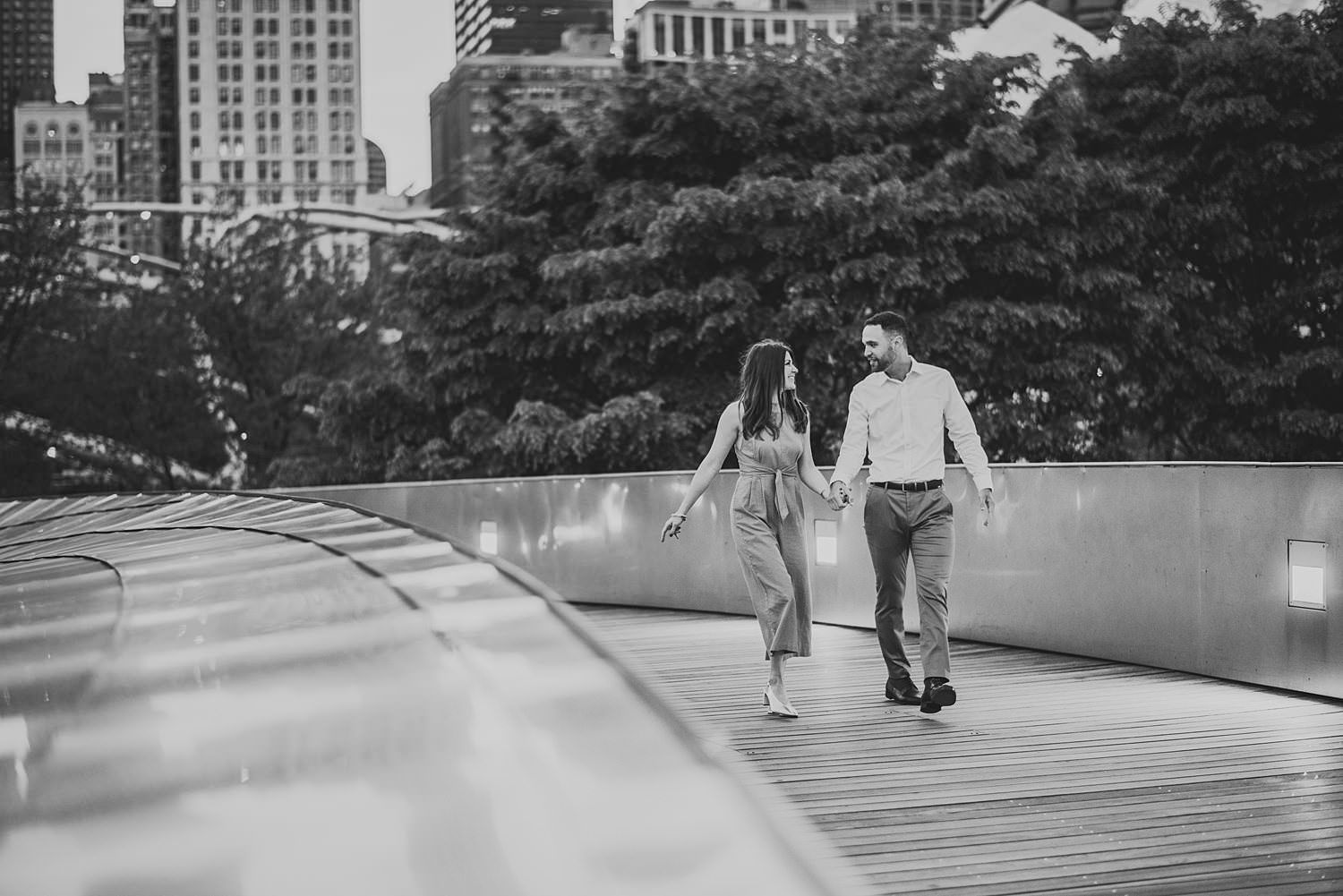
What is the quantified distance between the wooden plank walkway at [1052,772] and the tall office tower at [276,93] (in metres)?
167

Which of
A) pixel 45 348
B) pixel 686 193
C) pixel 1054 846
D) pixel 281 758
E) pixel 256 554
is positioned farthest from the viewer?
pixel 45 348

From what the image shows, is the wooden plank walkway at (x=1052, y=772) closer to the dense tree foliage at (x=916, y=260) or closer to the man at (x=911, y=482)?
the man at (x=911, y=482)

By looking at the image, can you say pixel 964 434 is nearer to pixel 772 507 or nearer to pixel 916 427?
pixel 916 427

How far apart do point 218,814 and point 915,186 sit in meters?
20.0

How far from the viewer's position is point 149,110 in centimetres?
18925

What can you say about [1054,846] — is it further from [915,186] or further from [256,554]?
[915,186]

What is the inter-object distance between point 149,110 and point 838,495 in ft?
658

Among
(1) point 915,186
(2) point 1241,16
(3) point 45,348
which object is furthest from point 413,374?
(3) point 45,348

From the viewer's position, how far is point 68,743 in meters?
2.65

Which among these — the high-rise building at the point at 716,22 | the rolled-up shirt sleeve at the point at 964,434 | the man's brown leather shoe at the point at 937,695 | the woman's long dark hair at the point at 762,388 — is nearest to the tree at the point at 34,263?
the woman's long dark hair at the point at 762,388

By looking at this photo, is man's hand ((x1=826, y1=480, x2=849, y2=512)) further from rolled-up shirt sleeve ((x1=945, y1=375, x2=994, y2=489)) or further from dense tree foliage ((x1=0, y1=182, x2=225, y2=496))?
dense tree foliage ((x1=0, y1=182, x2=225, y2=496))

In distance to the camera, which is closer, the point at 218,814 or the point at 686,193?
the point at 218,814

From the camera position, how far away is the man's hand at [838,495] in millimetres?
7270

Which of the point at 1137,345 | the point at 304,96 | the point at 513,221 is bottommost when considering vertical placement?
the point at 1137,345
